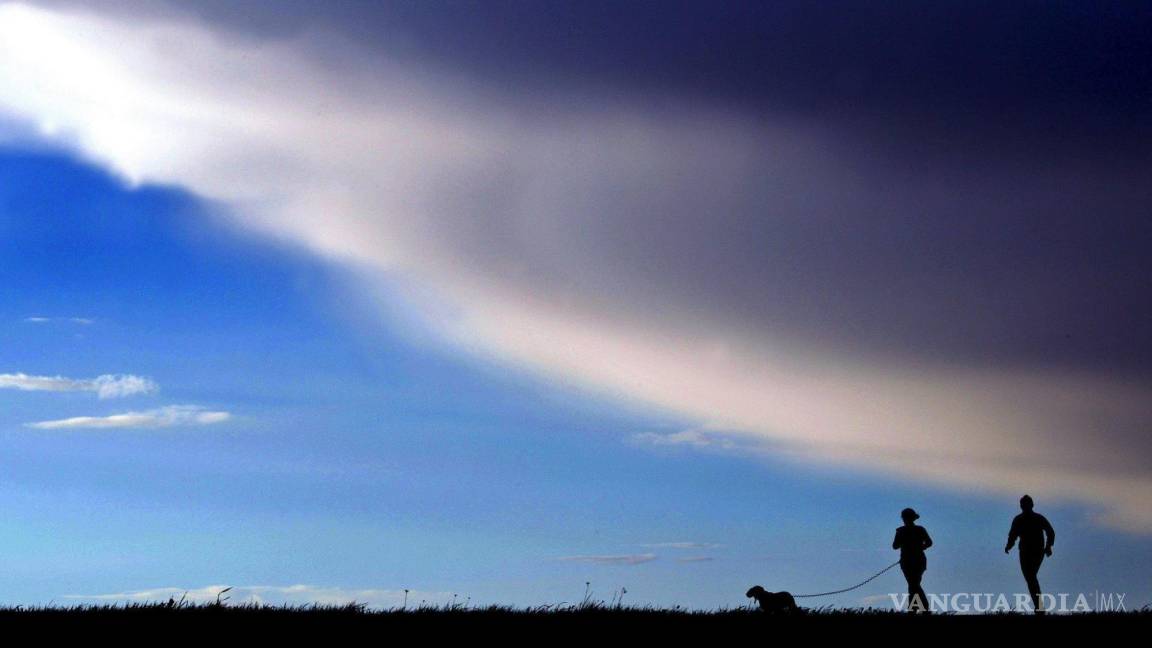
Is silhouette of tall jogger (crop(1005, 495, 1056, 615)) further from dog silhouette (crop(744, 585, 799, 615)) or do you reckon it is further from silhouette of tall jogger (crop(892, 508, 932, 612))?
dog silhouette (crop(744, 585, 799, 615))

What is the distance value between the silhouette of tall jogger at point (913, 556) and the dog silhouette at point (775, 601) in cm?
397

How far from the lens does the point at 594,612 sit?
21438 millimetres

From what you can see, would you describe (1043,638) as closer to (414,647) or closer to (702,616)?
(702,616)

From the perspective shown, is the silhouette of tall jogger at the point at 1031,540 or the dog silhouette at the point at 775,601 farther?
the silhouette of tall jogger at the point at 1031,540

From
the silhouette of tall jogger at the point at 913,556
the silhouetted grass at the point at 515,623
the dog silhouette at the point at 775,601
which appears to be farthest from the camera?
the silhouette of tall jogger at the point at 913,556

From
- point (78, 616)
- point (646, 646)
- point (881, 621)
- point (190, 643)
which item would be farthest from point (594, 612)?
point (78, 616)

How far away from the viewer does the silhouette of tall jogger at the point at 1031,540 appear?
25.3 metres

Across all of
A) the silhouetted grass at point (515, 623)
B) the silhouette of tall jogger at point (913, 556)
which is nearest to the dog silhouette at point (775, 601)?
the silhouetted grass at point (515, 623)

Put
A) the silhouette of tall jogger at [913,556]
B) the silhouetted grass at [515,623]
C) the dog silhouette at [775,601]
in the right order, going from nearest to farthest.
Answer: the silhouetted grass at [515,623] → the dog silhouette at [775,601] → the silhouette of tall jogger at [913,556]

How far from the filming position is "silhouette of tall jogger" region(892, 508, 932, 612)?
25250 mm

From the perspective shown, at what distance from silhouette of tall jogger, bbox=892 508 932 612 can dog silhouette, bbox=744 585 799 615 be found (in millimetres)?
3975

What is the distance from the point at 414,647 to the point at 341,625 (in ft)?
6.81

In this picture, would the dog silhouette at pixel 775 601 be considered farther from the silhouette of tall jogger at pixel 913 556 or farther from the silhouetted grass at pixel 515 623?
the silhouette of tall jogger at pixel 913 556

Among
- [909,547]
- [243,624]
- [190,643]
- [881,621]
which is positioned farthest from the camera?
[909,547]
